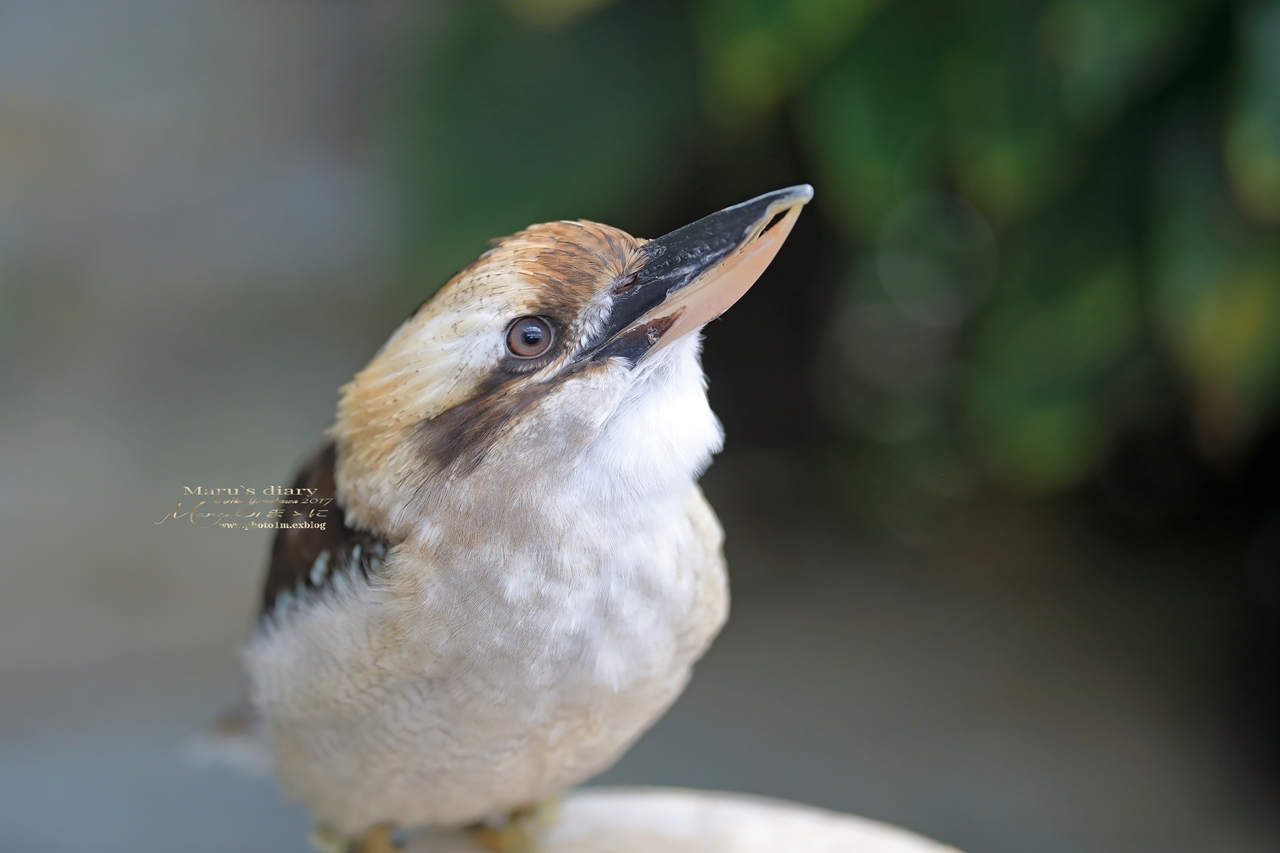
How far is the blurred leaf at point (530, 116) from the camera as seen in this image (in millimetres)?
1936

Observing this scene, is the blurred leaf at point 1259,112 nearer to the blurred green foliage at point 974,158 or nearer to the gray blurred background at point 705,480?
Result: the blurred green foliage at point 974,158

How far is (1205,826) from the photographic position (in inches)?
86.0

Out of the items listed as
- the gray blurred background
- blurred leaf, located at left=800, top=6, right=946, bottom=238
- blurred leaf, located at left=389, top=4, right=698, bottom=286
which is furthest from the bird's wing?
blurred leaf, located at left=800, top=6, right=946, bottom=238

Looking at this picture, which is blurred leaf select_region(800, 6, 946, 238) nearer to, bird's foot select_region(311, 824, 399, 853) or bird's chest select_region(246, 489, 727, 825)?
bird's chest select_region(246, 489, 727, 825)

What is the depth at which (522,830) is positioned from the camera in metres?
1.40

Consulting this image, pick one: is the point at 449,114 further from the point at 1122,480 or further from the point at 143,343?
the point at 1122,480

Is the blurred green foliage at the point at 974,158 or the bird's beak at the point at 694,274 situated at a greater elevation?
the blurred green foliage at the point at 974,158

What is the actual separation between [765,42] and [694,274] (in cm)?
125

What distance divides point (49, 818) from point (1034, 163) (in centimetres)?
207

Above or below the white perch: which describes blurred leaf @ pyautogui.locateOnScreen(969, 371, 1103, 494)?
above

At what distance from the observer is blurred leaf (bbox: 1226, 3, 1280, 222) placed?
68.6 inches

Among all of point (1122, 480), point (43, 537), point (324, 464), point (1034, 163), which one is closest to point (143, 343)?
point (43, 537)

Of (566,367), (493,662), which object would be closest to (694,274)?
(566,367)

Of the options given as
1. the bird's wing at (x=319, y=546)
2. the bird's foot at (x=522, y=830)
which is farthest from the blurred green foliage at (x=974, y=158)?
the bird's foot at (x=522, y=830)
